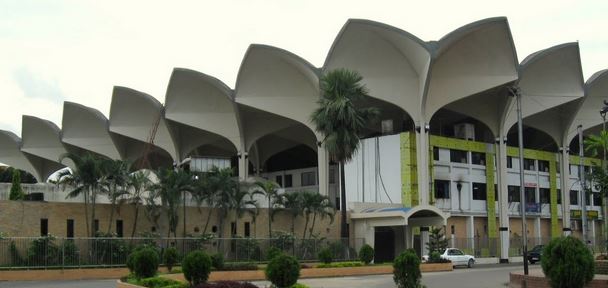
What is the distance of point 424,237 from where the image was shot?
54.0 meters

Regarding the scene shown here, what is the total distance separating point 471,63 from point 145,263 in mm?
34938

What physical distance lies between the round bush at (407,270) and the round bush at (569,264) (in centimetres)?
312

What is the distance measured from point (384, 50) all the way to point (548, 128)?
72.7ft

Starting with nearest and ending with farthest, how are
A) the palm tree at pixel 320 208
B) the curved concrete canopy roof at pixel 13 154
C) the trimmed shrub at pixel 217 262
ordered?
the trimmed shrub at pixel 217 262
the palm tree at pixel 320 208
the curved concrete canopy roof at pixel 13 154

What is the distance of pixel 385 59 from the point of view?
54688 mm

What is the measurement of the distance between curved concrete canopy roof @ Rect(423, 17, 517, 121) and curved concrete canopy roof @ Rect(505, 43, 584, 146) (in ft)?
10.0

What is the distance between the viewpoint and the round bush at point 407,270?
18.7 meters

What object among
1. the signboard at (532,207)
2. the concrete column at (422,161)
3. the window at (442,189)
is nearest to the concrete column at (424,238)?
the concrete column at (422,161)

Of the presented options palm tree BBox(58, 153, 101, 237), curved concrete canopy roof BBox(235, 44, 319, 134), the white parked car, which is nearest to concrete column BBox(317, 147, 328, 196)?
curved concrete canopy roof BBox(235, 44, 319, 134)

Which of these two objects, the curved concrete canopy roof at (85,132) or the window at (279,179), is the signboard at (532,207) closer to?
the window at (279,179)

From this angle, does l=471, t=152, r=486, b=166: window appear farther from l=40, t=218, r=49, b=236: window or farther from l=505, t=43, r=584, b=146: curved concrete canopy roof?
l=40, t=218, r=49, b=236: window

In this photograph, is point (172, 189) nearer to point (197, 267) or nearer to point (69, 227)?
point (69, 227)

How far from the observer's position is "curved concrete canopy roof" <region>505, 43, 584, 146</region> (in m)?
59.0

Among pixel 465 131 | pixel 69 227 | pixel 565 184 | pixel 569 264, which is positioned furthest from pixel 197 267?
pixel 565 184
